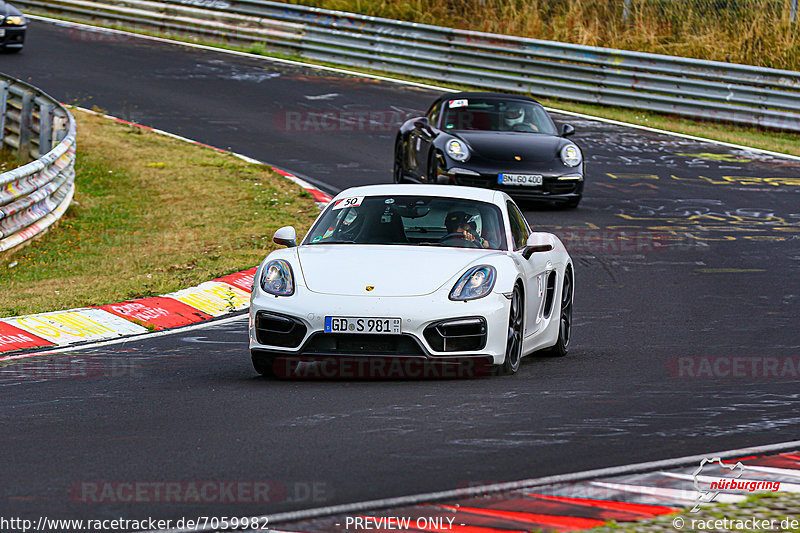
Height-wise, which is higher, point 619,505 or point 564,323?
point 619,505

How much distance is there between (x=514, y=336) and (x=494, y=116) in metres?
9.37

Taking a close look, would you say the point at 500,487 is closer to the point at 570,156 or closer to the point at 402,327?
the point at 402,327

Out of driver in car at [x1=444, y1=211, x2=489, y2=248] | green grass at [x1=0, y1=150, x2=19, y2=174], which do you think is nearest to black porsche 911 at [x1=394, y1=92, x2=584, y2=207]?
green grass at [x1=0, y1=150, x2=19, y2=174]

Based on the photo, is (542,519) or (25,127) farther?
(25,127)

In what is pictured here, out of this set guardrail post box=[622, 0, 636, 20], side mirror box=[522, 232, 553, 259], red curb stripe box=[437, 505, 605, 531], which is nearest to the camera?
red curb stripe box=[437, 505, 605, 531]

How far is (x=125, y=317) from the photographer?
9938mm

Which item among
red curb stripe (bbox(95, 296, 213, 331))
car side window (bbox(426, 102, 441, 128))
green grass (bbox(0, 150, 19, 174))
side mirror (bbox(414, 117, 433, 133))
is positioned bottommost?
green grass (bbox(0, 150, 19, 174))

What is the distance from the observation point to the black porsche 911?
15.6 m

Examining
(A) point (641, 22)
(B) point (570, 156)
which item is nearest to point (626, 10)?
(A) point (641, 22)

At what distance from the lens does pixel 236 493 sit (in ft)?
16.1

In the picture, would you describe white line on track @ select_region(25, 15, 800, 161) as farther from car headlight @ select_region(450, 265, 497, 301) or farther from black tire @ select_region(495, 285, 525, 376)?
car headlight @ select_region(450, 265, 497, 301)

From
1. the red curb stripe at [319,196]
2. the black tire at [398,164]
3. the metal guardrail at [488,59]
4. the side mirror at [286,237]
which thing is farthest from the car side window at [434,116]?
the metal guardrail at [488,59]

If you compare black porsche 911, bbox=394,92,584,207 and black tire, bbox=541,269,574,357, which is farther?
black porsche 911, bbox=394,92,584,207

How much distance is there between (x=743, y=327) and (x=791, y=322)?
526 millimetres
